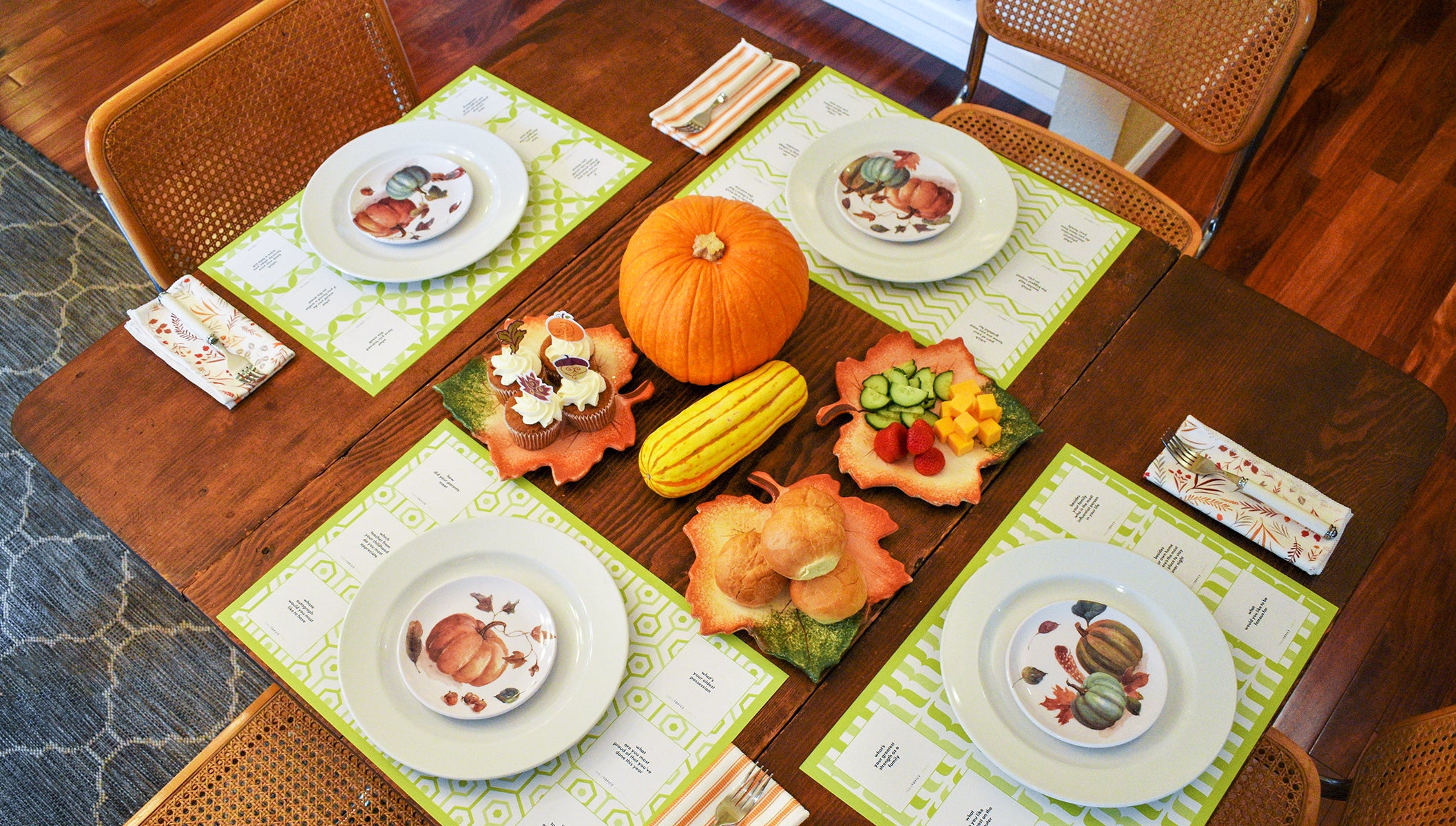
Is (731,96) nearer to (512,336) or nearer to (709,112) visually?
(709,112)

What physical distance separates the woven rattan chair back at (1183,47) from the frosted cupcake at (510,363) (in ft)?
3.50

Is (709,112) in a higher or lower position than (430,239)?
higher

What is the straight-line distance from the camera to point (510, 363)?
1219 mm

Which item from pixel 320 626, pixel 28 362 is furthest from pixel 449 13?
pixel 320 626

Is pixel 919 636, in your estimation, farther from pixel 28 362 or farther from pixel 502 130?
pixel 28 362

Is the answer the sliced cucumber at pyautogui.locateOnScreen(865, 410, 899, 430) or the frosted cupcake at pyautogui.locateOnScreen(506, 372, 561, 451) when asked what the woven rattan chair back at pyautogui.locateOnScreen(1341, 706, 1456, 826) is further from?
the frosted cupcake at pyautogui.locateOnScreen(506, 372, 561, 451)

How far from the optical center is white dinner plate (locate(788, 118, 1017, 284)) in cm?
140

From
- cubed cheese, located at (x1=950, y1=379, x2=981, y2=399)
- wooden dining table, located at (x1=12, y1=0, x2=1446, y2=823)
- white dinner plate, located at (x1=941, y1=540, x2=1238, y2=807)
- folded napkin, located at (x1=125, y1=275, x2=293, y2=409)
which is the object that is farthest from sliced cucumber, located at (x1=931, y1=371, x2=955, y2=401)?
folded napkin, located at (x1=125, y1=275, x2=293, y2=409)

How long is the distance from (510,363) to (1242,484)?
875 millimetres

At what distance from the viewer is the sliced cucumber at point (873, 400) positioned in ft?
4.13

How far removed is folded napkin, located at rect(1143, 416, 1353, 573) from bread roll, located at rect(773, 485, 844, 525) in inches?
16.4

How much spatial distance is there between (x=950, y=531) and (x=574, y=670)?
461mm

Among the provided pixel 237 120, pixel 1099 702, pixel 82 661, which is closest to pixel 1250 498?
pixel 1099 702

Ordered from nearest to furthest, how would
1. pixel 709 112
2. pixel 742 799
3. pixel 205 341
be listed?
1. pixel 742 799
2. pixel 205 341
3. pixel 709 112
